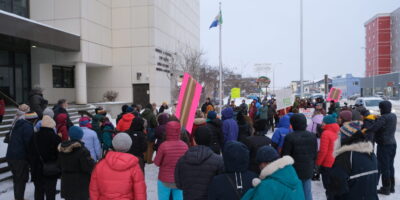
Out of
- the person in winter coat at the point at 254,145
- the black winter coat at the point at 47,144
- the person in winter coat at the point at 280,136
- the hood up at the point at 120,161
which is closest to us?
the hood up at the point at 120,161

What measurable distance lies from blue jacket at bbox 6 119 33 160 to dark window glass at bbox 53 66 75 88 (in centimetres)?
1983

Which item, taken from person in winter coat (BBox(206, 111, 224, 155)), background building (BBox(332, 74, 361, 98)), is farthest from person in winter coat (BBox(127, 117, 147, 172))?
background building (BBox(332, 74, 361, 98))

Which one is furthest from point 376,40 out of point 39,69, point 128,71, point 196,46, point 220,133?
point 220,133

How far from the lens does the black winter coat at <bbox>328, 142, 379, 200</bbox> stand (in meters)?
3.79

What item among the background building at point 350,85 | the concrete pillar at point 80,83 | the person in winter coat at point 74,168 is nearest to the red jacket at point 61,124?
the person in winter coat at point 74,168

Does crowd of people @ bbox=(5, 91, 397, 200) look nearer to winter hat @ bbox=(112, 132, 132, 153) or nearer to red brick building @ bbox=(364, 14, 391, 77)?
winter hat @ bbox=(112, 132, 132, 153)

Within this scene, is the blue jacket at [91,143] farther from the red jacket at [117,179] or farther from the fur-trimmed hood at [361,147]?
the fur-trimmed hood at [361,147]

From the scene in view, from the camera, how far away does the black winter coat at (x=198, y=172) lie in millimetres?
3691

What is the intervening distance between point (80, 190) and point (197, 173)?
6.28 feet

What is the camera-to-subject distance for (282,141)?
556 cm

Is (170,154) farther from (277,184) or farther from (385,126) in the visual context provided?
(385,126)

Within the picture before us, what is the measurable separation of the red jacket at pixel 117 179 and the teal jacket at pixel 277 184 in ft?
4.75

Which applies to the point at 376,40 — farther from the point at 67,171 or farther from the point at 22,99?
the point at 67,171

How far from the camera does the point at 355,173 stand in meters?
3.82
